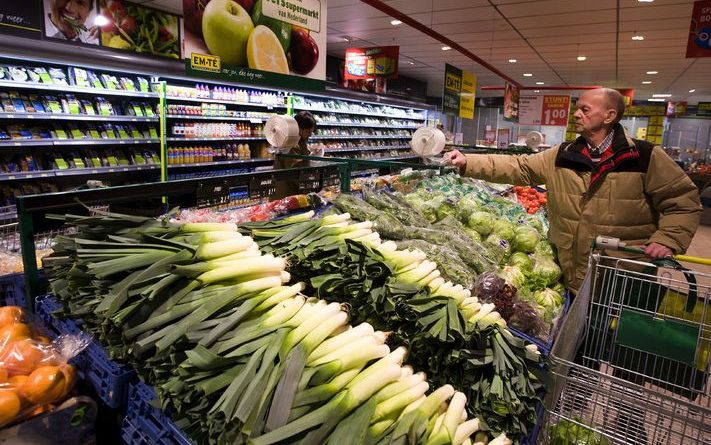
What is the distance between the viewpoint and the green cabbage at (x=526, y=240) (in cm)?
274

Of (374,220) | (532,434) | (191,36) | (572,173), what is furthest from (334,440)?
(191,36)

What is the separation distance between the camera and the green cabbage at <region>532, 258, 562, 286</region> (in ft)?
8.02

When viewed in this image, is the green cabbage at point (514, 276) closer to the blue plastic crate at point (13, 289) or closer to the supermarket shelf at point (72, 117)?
the blue plastic crate at point (13, 289)

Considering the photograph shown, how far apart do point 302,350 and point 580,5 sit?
22.4 feet

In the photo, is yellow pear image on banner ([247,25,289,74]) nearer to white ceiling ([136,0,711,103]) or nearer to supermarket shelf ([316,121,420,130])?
white ceiling ([136,0,711,103])

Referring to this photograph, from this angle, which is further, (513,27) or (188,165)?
(513,27)

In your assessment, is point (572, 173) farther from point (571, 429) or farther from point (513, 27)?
point (513, 27)

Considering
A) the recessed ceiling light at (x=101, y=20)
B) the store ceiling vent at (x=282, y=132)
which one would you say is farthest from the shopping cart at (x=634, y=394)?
the recessed ceiling light at (x=101, y=20)

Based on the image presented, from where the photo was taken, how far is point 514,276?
7.57 feet

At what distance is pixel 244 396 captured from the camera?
0.99 m

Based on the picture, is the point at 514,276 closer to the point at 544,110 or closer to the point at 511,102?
the point at 511,102

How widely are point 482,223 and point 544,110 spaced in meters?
9.64

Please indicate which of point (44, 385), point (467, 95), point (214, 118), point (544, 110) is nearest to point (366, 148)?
point (467, 95)

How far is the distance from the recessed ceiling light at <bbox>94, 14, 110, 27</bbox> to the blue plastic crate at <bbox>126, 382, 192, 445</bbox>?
614 cm
